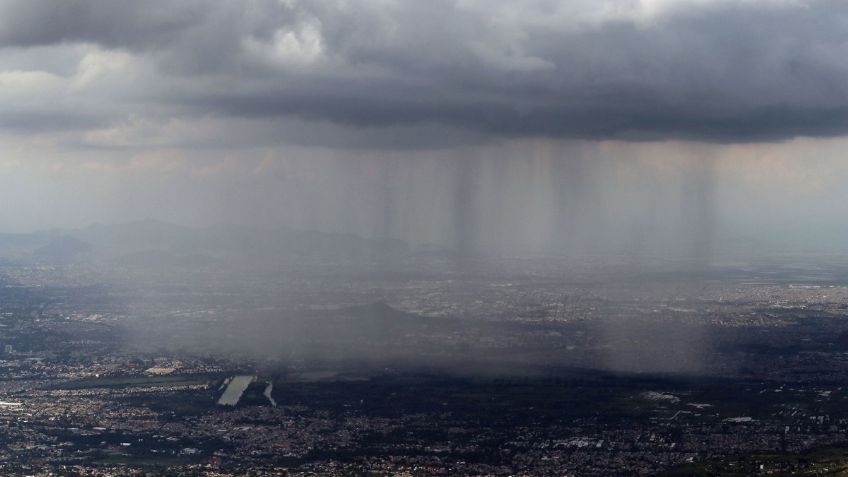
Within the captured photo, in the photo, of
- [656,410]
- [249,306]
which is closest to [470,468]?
[656,410]

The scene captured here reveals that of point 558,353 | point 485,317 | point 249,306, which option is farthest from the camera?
point 249,306

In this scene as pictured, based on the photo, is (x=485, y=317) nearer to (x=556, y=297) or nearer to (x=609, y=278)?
(x=556, y=297)

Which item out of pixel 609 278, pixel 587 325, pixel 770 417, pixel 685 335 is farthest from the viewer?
pixel 609 278

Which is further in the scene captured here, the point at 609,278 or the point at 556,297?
the point at 609,278

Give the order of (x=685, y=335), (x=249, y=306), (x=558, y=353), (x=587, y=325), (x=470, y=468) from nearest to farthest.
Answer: (x=470, y=468) < (x=558, y=353) < (x=685, y=335) < (x=587, y=325) < (x=249, y=306)

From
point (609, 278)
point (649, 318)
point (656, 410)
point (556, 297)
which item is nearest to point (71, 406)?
point (656, 410)

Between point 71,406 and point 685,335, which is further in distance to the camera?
point 685,335

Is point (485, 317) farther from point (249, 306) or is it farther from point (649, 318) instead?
point (249, 306)

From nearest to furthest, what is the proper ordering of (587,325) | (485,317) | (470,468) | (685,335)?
(470,468)
(685,335)
(587,325)
(485,317)
